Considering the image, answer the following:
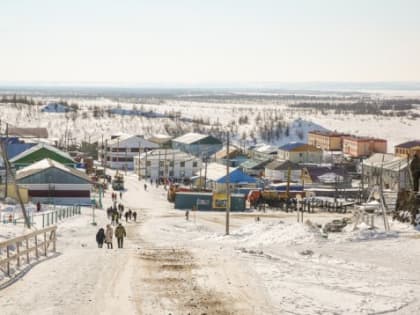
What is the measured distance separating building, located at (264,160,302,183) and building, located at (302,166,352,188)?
104cm

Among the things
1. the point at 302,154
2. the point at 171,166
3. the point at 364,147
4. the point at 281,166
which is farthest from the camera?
the point at 364,147

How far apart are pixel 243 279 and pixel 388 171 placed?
52233 mm

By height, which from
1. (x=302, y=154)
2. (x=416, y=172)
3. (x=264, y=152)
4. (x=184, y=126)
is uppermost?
(x=416, y=172)

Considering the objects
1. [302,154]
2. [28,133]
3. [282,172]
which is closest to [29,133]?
[28,133]

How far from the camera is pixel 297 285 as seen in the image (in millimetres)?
15359

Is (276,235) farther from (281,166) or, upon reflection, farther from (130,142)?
(130,142)

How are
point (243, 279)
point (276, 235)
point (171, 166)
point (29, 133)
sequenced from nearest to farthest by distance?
point (243, 279) < point (276, 235) < point (171, 166) < point (29, 133)

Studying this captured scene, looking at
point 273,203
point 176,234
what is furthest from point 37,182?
point 176,234

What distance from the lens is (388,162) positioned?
67562 millimetres

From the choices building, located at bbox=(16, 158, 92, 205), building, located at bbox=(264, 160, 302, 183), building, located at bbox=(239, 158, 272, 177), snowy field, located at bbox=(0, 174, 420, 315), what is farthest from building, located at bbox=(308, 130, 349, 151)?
snowy field, located at bbox=(0, 174, 420, 315)

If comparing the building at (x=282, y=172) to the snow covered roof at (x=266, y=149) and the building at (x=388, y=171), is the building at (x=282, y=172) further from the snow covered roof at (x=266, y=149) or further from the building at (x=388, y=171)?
the snow covered roof at (x=266, y=149)

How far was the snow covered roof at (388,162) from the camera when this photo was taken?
63.8 metres

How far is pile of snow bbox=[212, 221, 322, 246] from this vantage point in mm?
23656

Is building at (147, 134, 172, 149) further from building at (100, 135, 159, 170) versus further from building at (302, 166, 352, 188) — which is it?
building at (302, 166, 352, 188)
